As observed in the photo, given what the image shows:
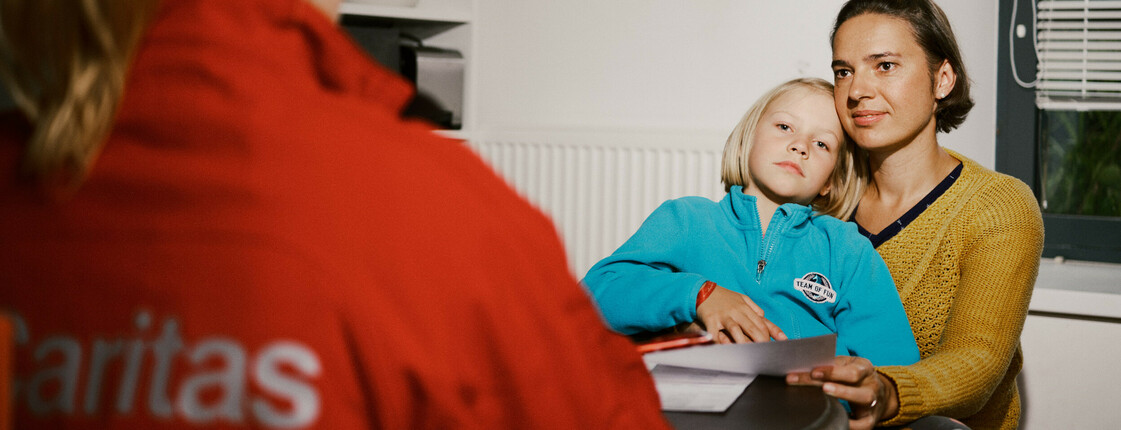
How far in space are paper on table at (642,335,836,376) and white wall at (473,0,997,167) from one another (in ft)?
4.61

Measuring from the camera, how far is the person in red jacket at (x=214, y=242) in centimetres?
44

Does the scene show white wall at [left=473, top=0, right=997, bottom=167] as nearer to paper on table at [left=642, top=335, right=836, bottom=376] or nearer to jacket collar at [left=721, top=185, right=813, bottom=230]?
jacket collar at [left=721, top=185, right=813, bottom=230]

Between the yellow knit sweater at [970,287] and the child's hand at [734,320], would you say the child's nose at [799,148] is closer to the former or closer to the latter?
the yellow knit sweater at [970,287]

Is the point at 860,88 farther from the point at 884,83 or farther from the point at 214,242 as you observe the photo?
the point at 214,242

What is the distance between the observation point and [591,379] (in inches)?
20.8

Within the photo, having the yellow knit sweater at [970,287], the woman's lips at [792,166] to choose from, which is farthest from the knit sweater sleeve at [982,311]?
the woman's lips at [792,166]

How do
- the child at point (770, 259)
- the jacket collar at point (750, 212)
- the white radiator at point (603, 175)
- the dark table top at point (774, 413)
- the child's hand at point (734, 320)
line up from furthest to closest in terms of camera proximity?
the white radiator at point (603, 175), the jacket collar at point (750, 212), the child at point (770, 259), the child's hand at point (734, 320), the dark table top at point (774, 413)

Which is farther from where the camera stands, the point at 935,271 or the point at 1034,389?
the point at 1034,389

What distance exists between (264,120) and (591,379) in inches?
9.1

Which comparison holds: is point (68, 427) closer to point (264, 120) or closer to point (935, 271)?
point (264, 120)

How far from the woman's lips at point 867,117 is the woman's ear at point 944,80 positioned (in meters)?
0.12

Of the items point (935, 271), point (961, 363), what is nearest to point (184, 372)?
point (961, 363)

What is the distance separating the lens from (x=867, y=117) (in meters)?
1.47

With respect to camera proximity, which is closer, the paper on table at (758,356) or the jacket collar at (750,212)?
the paper on table at (758,356)
